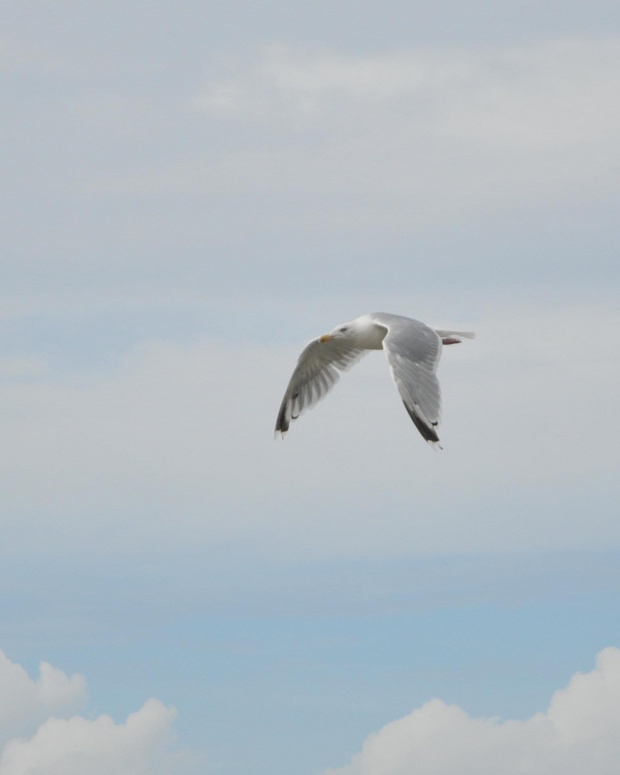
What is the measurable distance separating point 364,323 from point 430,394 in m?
4.31

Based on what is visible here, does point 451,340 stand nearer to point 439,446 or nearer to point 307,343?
point 307,343

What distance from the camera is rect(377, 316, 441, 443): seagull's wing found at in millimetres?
19844

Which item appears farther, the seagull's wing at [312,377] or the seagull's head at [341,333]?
the seagull's wing at [312,377]

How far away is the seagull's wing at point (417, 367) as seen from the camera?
19844 mm

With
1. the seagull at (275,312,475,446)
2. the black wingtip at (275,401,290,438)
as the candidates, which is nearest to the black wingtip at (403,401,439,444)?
the seagull at (275,312,475,446)

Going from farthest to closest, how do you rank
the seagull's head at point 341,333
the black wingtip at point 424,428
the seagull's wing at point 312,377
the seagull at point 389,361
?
the seagull's wing at point 312,377, the seagull's head at point 341,333, the seagull at point 389,361, the black wingtip at point 424,428

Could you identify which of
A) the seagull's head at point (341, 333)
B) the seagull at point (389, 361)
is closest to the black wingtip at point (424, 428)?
the seagull at point (389, 361)

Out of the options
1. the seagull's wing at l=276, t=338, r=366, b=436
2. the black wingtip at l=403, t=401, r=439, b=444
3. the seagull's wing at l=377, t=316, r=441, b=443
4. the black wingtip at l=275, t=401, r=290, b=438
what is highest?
the seagull's wing at l=276, t=338, r=366, b=436

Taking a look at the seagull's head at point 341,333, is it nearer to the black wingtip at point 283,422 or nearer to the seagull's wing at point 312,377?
the seagull's wing at point 312,377

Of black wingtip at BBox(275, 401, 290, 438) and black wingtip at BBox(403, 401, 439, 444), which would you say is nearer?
black wingtip at BBox(403, 401, 439, 444)

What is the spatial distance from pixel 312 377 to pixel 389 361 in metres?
5.43

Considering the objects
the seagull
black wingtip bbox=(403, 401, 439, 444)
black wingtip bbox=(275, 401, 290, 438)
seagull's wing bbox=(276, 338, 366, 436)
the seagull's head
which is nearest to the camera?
black wingtip bbox=(403, 401, 439, 444)

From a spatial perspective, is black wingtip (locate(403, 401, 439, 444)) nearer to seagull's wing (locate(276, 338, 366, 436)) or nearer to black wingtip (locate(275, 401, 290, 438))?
seagull's wing (locate(276, 338, 366, 436))

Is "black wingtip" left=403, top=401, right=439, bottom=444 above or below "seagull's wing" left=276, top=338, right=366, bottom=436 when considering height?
below
